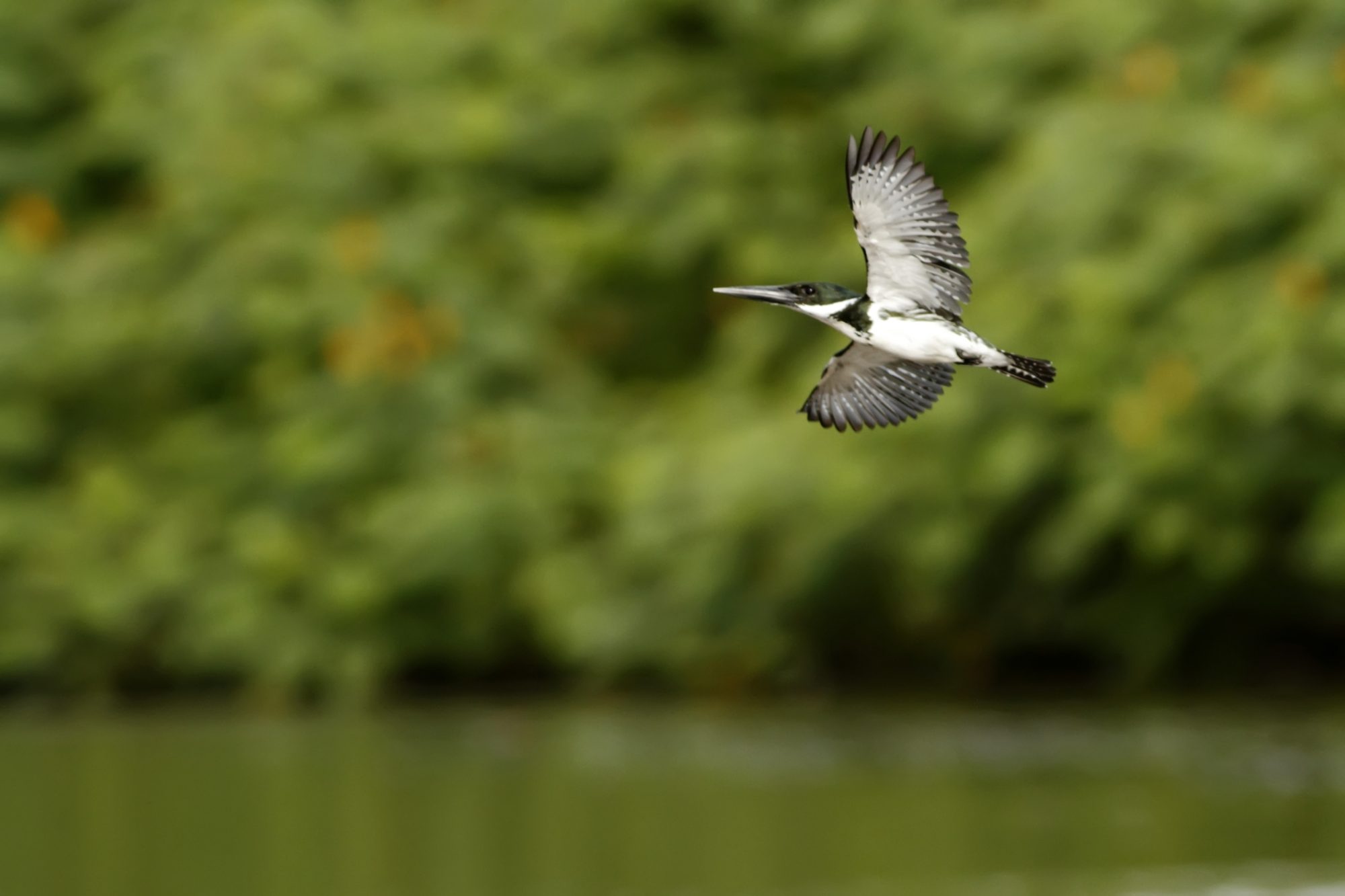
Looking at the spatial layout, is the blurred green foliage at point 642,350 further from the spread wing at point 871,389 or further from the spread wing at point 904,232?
the spread wing at point 904,232

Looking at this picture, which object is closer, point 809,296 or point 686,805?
point 809,296

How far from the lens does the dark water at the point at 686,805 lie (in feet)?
52.5

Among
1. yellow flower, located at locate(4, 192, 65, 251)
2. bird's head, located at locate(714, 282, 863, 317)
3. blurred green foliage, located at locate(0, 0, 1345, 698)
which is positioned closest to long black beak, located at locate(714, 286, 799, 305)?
bird's head, located at locate(714, 282, 863, 317)

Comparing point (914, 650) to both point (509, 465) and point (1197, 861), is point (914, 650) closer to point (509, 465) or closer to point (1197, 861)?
point (509, 465)

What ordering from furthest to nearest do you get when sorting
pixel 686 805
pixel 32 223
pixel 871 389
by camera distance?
pixel 32 223 → pixel 686 805 → pixel 871 389

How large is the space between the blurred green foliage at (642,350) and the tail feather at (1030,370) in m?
14.6

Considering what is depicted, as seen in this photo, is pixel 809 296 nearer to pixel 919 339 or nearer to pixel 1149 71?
pixel 919 339

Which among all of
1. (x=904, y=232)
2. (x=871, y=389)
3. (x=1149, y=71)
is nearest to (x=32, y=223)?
(x=1149, y=71)

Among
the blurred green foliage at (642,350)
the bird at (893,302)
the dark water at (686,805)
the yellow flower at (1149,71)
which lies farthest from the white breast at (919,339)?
the yellow flower at (1149,71)

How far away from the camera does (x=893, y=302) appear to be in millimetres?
3219

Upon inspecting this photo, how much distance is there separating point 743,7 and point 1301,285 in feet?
23.4

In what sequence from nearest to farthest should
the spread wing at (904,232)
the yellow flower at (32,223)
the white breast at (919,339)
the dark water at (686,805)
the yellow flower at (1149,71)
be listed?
the white breast at (919,339) < the spread wing at (904,232) < the dark water at (686,805) < the yellow flower at (1149,71) < the yellow flower at (32,223)

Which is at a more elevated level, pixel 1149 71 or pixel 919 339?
pixel 1149 71

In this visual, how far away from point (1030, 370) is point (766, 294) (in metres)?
0.33
